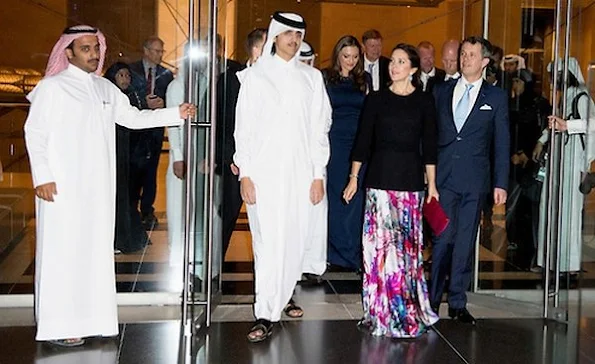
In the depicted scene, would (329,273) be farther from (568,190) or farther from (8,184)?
(8,184)

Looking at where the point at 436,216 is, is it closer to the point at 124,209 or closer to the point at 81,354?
the point at 124,209

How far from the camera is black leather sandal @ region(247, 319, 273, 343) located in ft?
15.1

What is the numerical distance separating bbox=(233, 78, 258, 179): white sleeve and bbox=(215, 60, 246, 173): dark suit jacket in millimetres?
744

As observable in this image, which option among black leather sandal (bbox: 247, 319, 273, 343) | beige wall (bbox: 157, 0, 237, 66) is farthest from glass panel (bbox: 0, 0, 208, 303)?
black leather sandal (bbox: 247, 319, 273, 343)

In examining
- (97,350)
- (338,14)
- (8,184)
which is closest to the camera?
(97,350)

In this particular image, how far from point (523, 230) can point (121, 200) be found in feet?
8.34

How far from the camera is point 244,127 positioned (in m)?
4.59

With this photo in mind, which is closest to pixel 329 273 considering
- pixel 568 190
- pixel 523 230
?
pixel 523 230

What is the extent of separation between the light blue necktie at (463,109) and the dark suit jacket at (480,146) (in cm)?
3

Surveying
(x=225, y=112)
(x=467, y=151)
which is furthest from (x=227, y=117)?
(x=467, y=151)

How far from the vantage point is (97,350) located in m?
4.45

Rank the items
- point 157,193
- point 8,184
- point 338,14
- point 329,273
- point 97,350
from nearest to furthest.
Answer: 1. point 97,350
2. point 157,193
3. point 8,184
4. point 329,273
5. point 338,14

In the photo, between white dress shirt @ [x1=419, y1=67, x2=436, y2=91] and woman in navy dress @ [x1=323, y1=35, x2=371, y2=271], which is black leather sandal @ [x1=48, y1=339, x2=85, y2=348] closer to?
woman in navy dress @ [x1=323, y1=35, x2=371, y2=271]

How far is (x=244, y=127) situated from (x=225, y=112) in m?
0.82
